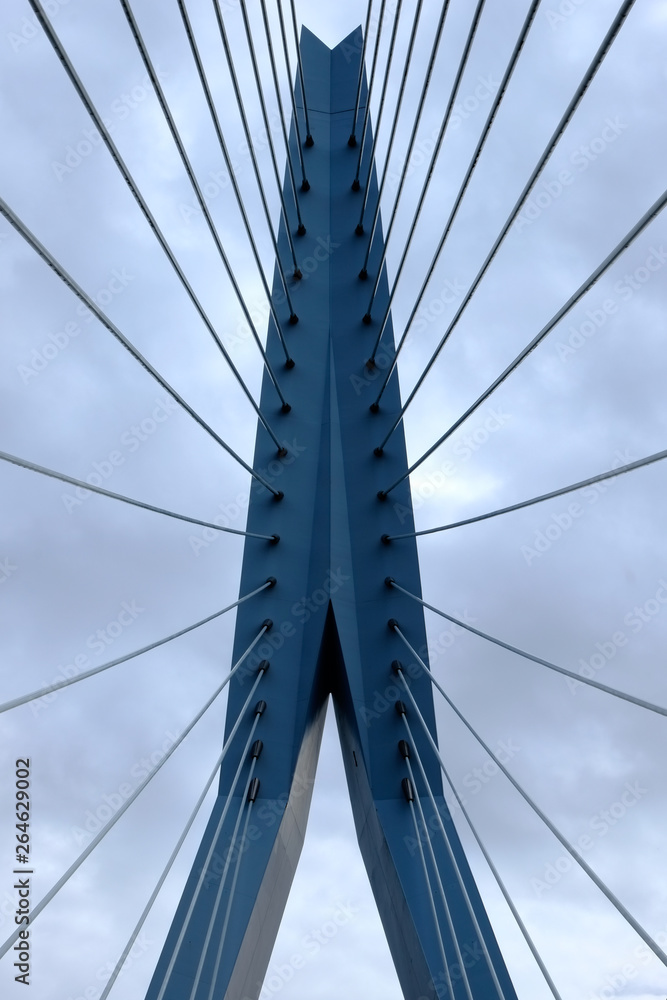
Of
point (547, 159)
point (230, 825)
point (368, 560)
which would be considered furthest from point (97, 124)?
point (230, 825)

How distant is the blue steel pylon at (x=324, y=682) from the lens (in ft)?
19.2

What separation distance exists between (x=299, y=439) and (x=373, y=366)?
961mm

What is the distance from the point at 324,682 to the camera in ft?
23.9

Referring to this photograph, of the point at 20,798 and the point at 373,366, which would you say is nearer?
the point at 20,798

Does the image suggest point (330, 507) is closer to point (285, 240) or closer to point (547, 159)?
point (285, 240)

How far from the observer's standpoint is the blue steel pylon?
587 centimetres

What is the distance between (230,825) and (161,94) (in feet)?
16.1

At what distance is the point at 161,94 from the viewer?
422cm

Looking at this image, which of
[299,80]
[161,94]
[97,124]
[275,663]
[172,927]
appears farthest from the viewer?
[299,80]

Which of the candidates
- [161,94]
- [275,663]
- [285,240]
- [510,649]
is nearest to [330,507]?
[275,663]

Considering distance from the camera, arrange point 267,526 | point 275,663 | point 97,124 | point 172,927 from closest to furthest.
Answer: point 97,124, point 172,927, point 275,663, point 267,526

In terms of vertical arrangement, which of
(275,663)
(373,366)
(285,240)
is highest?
(285,240)

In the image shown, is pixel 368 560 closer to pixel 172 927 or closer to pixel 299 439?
pixel 299 439

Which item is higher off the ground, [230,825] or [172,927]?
[230,825]
